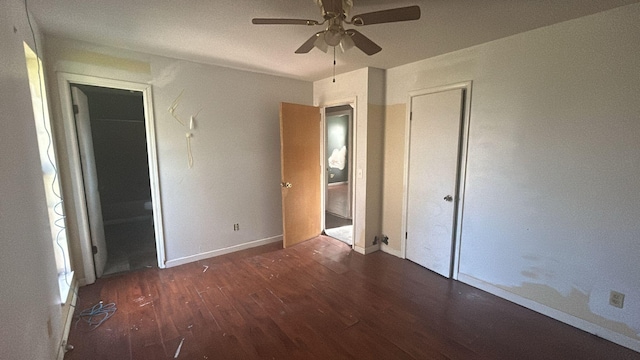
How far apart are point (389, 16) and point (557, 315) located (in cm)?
271

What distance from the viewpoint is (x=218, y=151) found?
3369mm

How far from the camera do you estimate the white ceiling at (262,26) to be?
1.80 m

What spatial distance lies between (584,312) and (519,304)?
44cm

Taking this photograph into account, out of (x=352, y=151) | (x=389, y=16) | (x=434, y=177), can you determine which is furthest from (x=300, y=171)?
(x=389, y=16)

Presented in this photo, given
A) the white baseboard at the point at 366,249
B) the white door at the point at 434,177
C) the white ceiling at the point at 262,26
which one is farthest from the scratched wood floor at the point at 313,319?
the white ceiling at the point at 262,26

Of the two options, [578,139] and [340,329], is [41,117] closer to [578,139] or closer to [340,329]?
[340,329]

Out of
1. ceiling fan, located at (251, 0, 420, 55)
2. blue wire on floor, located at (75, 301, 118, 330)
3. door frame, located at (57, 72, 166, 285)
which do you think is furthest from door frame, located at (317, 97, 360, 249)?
blue wire on floor, located at (75, 301, 118, 330)

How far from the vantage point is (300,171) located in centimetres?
384

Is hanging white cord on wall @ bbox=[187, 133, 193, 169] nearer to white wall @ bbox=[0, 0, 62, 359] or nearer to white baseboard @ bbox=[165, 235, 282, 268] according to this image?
white baseboard @ bbox=[165, 235, 282, 268]

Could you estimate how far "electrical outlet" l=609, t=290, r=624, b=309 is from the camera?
1.95 metres

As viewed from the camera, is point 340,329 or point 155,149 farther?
point 155,149

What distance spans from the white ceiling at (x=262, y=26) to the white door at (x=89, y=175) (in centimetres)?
64

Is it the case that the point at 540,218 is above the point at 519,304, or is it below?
above

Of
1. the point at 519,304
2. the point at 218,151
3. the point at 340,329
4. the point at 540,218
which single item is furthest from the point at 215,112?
the point at 519,304
